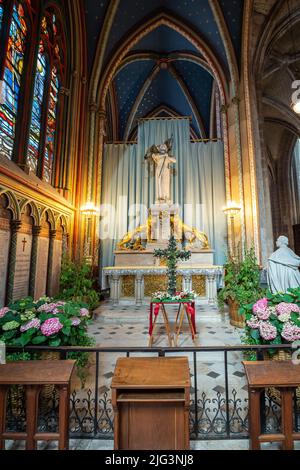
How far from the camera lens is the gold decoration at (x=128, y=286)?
23.5 ft

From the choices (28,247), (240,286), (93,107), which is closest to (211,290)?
(240,286)

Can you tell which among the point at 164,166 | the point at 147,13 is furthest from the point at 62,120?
the point at 147,13

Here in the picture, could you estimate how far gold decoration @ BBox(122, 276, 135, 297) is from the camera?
715cm

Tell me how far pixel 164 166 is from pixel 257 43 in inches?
217

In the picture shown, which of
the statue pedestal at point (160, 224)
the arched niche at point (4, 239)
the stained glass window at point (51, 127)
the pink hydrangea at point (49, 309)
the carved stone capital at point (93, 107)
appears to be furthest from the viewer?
the carved stone capital at point (93, 107)

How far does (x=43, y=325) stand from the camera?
2.46m

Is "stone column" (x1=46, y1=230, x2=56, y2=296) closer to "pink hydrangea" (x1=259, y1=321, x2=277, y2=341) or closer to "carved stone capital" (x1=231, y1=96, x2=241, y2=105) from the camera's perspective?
"pink hydrangea" (x1=259, y1=321, x2=277, y2=341)

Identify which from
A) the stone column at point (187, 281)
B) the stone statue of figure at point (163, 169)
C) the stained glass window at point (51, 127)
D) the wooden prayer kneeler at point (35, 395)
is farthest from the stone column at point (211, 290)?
the wooden prayer kneeler at point (35, 395)

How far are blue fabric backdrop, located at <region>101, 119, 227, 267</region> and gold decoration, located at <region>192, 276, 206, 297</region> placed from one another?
2629mm

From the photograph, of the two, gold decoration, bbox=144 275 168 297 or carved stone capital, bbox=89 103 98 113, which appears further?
carved stone capital, bbox=89 103 98 113

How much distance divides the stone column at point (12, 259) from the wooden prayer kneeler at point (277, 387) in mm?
4187

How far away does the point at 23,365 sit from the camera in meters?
1.89

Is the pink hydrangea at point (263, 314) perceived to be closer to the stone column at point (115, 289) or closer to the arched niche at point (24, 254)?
the arched niche at point (24, 254)

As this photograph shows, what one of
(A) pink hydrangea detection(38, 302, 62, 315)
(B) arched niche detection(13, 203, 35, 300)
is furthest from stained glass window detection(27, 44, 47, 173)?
(A) pink hydrangea detection(38, 302, 62, 315)
